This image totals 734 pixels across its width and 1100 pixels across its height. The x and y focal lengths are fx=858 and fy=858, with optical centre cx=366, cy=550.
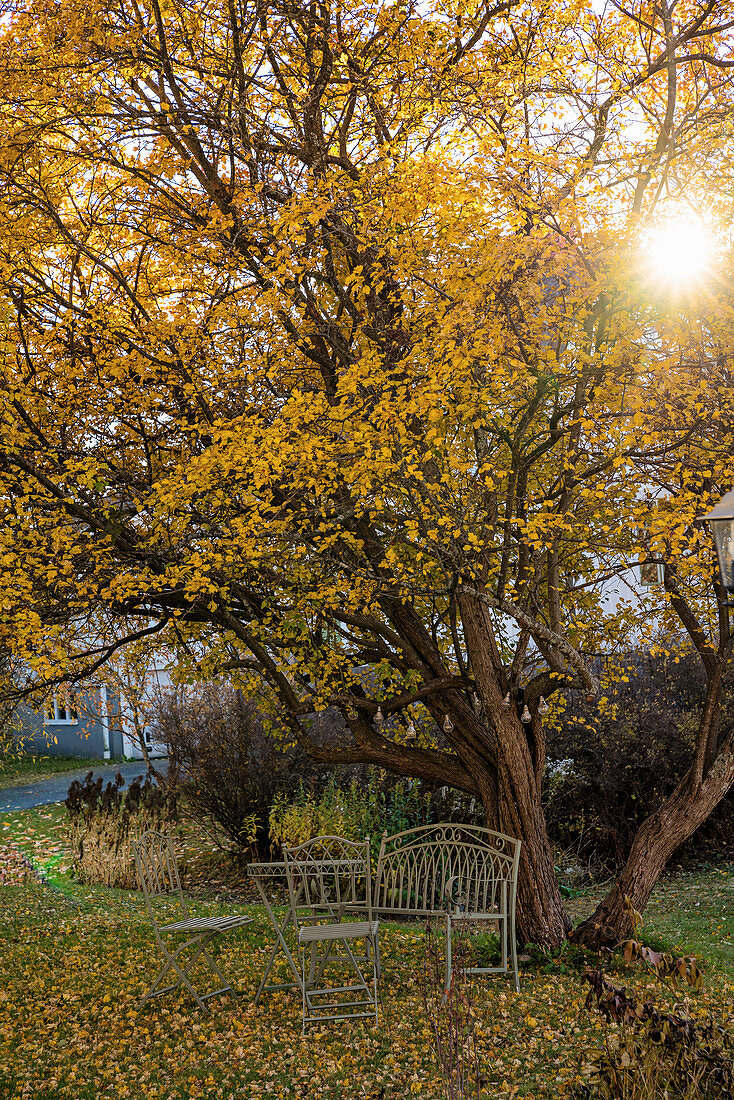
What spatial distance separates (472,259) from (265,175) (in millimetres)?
1997

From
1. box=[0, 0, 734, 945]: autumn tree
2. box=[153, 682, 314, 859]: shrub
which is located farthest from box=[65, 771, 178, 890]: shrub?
box=[0, 0, 734, 945]: autumn tree

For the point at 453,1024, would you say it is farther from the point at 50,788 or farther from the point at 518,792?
the point at 50,788

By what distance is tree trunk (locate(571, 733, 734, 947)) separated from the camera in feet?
19.7

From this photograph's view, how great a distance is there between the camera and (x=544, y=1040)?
4.42m

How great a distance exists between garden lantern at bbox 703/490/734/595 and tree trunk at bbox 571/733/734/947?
317cm

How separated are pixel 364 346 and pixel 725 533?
11.8 feet

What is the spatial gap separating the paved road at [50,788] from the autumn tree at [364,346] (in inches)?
362

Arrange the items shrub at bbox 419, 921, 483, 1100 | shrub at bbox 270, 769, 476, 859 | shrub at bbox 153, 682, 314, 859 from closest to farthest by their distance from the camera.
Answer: shrub at bbox 419, 921, 483, 1100, shrub at bbox 270, 769, 476, 859, shrub at bbox 153, 682, 314, 859

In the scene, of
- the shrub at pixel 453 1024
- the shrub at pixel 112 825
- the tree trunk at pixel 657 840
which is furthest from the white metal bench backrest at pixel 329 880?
the shrub at pixel 112 825

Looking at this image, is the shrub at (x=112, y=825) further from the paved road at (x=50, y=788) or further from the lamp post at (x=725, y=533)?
the lamp post at (x=725, y=533)

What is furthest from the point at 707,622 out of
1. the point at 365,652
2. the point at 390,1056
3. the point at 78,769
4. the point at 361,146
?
the point at 78,769

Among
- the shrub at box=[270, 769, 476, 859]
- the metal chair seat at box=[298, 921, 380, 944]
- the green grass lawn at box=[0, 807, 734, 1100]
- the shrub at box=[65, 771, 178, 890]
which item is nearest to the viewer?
the green grass lawn at box=[0, 807, 734, 1100]

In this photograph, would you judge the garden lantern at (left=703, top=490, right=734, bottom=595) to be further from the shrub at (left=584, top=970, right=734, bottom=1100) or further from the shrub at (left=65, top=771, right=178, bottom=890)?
the shrub at (left=65, top=771, right=178, bottom=890)

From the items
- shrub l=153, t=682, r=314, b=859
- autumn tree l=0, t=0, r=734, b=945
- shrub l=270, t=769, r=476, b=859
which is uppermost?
autumn tree l=0, t=0, r=734, b=945
